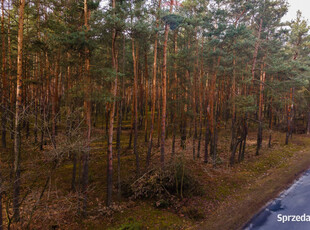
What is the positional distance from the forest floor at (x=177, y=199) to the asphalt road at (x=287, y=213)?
43 centimetres

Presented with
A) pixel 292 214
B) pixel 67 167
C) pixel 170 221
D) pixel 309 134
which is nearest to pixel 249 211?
pixel 292 214

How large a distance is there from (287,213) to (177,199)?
20.2 ft

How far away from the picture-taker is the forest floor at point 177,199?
9.23 meters

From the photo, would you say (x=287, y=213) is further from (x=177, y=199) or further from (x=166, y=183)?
(x=166, y=183)

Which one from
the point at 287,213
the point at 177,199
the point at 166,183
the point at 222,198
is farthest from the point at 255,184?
the point at 166,183

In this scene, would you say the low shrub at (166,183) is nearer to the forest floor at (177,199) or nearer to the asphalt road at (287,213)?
the forest floor at (177,199)

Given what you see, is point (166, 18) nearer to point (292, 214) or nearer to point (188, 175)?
point (188, 175)

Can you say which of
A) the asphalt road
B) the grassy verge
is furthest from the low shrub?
the asphalt road

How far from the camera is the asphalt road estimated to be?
9.51m

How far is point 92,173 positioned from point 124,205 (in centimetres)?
534

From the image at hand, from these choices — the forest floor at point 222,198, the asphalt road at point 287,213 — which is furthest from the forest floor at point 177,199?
the asphalt road at point 287,213

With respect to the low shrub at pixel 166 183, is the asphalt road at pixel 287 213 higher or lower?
lower

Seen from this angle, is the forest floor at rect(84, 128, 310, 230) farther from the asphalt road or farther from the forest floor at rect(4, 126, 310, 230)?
the asphalt road

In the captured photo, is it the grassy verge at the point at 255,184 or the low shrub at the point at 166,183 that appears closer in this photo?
the grassy verge at the point at 255,184
